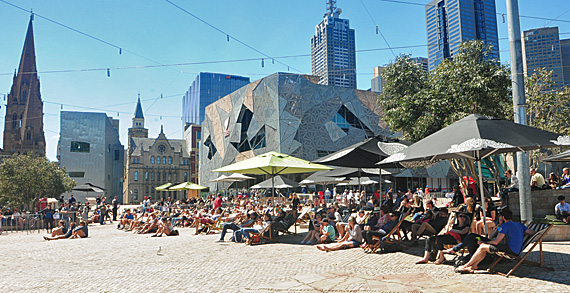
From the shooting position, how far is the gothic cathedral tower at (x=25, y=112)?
102 m

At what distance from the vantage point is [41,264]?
8430 millimetres

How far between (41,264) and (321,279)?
6080 millimetres

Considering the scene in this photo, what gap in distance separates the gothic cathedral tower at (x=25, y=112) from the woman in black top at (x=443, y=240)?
114296 millimetres

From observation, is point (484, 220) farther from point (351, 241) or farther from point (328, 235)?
point (328, 235)

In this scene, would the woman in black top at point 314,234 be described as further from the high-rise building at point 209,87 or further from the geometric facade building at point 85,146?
the high-rise building at point 209,87

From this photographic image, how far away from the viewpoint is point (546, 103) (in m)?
20.8

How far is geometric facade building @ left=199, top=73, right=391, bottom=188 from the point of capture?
39.0 m

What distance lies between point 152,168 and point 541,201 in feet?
259

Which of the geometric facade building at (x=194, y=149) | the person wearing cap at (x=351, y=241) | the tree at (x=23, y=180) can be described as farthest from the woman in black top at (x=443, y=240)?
the geometric facade building at (x=194, y=149)

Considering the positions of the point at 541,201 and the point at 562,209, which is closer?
the point at 562,209

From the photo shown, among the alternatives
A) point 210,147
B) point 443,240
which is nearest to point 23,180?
point 210,147

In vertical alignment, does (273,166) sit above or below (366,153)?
below

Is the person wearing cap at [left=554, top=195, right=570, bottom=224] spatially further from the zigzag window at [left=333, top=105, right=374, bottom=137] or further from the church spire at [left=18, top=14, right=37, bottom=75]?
the church spire at [left=18, top=14, right=37, bottom=75]

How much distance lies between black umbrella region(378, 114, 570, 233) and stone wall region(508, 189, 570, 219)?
12.3ft
